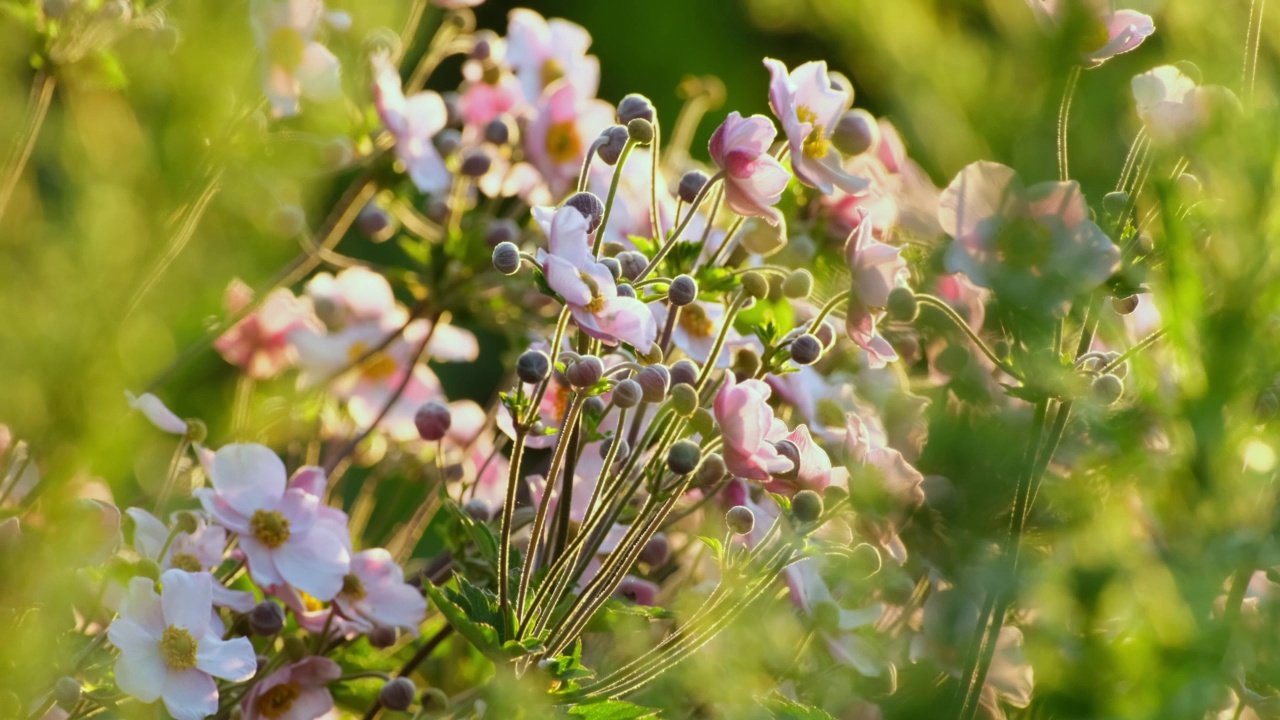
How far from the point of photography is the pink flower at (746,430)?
588 millimetres

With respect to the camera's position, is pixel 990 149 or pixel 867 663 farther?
pixel 867 663

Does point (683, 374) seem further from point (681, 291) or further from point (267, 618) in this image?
point (267, 618)

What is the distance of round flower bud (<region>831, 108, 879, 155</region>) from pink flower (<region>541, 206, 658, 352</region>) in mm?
242

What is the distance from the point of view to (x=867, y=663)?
1.80 ft

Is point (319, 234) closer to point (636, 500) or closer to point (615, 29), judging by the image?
point (636, 500)

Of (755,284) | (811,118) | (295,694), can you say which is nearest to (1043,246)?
(755,284)

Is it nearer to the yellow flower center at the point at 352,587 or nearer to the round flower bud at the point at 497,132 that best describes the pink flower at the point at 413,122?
the round flower bud at the point at 497,132

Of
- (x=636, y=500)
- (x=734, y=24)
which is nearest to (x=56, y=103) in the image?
(x=636, y=500)

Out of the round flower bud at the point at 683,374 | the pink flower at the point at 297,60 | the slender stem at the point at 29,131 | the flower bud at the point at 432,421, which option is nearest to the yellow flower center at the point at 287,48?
the pink flower at the point at 297,60

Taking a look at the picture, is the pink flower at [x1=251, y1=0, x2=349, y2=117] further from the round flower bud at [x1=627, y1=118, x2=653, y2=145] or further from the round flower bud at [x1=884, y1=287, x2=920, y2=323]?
the round flower bud at [x1=884, y1=287, x2=920, y2=323]

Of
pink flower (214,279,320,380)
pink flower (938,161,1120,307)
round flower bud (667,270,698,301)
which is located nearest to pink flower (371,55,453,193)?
pink flower (214,279,320,380)

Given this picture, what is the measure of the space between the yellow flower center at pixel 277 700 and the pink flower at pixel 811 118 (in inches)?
15.5

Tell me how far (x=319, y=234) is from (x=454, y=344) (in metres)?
0.14

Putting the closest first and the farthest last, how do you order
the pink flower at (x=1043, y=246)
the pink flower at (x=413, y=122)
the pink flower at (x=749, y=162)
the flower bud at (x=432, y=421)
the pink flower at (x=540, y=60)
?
the pink flower at (x=1043, y=246), the pink flower at (x=749, y=162), the flower bud at (x=432, y=421), the pink flower at (x=413, y=122), the pink flower at (x=540, y=60)
